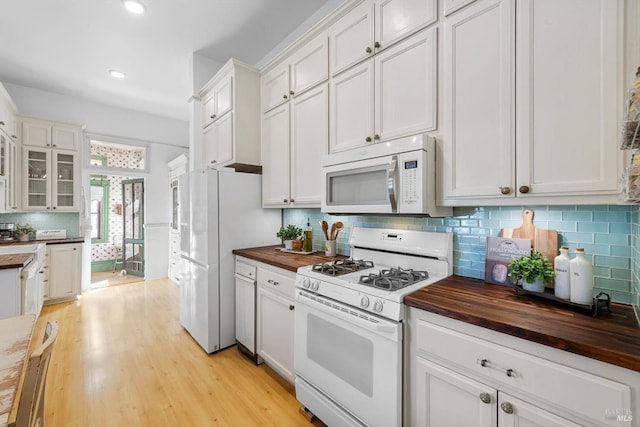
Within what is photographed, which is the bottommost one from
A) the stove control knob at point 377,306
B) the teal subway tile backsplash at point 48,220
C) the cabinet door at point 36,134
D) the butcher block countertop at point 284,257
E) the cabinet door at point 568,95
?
the stove control knob at point 377,306

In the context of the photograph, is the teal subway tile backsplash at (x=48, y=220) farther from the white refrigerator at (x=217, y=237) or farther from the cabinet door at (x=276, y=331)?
the cabinet door at (x=276, y=331)

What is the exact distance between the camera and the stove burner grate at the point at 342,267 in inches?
67.5

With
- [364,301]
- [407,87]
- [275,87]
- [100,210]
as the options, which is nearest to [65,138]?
[100,210]

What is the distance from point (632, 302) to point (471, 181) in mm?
796

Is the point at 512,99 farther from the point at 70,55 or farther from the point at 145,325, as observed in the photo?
the point at 70,55

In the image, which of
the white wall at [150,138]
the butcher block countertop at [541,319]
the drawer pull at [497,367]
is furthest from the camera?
the white wall at [150,138]

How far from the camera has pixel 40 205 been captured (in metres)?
3.97

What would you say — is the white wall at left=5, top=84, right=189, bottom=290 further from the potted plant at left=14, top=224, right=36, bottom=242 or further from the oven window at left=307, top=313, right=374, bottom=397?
the oven window at left=307, top=313, right=374, bottom=397

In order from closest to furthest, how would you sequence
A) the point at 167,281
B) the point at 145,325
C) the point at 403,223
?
the point at 403,223
the point at 145,325
the point at 167,281

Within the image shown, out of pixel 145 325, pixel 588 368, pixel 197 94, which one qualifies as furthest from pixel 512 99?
pixel 145 325

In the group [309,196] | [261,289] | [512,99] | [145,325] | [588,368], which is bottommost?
[145,325]

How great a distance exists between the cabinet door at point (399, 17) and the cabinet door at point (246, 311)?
204cm

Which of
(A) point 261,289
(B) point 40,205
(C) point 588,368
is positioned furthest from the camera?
(B) point 40,205

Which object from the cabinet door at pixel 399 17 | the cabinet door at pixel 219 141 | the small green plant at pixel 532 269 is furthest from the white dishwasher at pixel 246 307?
the cabinet door at pixel 399 17
